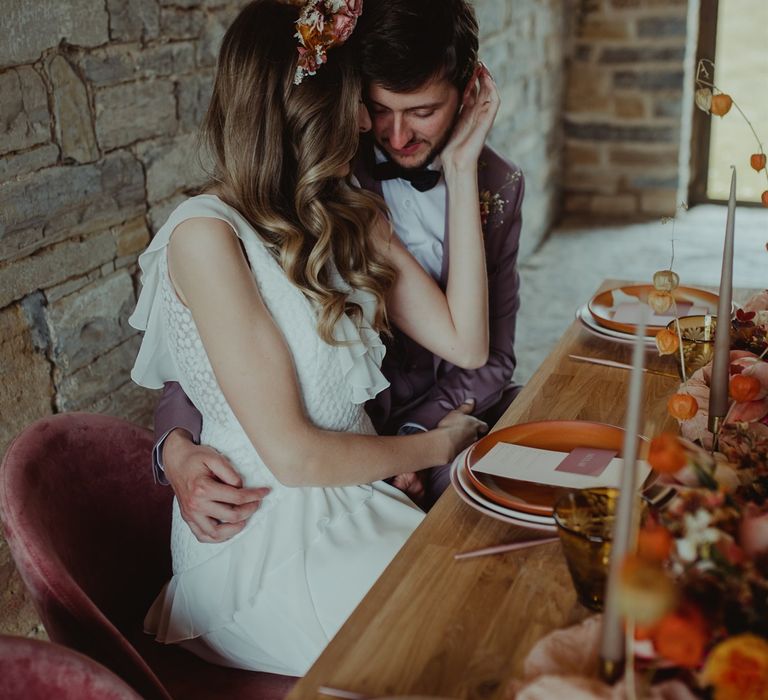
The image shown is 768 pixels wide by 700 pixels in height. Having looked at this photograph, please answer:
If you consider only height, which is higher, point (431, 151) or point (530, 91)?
point (431, 151)

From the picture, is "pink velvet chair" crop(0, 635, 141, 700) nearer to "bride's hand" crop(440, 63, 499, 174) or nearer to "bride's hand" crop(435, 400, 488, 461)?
"bride's hand" crop(435, 400, 488, 461)

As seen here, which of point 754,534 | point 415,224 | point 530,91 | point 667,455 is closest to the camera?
point 667,455

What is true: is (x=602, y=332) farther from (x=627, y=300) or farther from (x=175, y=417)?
(x=175, y=417)

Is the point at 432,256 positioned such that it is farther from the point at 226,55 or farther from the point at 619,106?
the point at 619,106

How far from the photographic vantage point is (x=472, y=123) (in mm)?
1963

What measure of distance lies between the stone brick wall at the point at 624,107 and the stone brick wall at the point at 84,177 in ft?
11.5

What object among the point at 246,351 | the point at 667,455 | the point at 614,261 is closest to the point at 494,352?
the point at 246,351

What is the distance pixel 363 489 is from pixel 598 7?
461 cm

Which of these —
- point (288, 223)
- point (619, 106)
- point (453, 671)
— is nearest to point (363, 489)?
point (288, 223)

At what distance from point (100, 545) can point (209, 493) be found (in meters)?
0.18

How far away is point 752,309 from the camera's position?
5.28 feet

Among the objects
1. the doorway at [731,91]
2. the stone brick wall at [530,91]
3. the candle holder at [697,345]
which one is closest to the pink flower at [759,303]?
the candle holder at [697,345]

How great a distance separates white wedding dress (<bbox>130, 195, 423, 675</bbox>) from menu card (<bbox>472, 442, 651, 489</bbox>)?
0.25 m

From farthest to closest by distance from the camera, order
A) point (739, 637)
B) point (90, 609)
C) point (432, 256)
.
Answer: point (432, 256) < point (90, 609) < point (739, 637)
